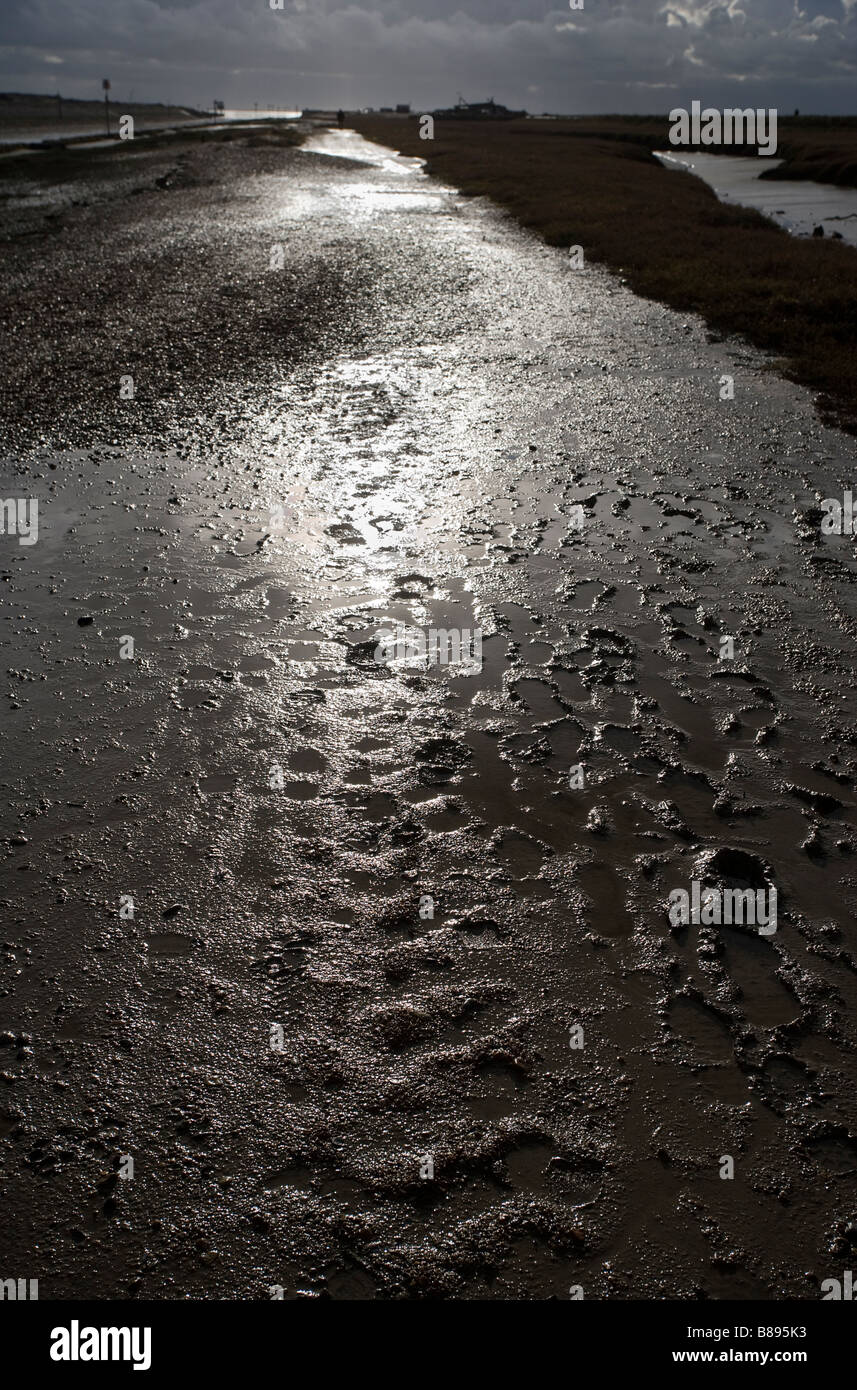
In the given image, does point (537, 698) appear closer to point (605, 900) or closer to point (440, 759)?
point (440, 759)

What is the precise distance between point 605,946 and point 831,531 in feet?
20.3

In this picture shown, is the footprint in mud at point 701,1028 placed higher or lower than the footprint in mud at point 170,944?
lower

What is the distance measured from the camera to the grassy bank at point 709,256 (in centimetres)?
1470

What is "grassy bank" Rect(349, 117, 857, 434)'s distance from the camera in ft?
48.2

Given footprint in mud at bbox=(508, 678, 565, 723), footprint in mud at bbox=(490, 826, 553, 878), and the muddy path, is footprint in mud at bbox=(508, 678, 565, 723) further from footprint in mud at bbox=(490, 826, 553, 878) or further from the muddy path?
footprint in mud at bbox=(490, 826, 553, 878)

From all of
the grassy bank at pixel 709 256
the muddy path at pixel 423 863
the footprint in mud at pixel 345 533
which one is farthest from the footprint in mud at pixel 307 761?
the grassy bank at pixel 709 256

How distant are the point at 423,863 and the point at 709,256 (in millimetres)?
21324

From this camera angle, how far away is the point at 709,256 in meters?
21.0

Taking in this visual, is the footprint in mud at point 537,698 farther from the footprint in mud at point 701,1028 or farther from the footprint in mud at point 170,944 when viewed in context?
the footprint in mud at point 170,944

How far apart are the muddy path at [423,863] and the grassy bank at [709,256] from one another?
17.3 feet

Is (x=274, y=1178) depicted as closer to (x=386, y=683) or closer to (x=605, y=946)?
(x=605, y=946)

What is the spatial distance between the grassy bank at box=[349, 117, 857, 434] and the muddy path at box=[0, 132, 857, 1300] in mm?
5285

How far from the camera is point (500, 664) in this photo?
6402mm
